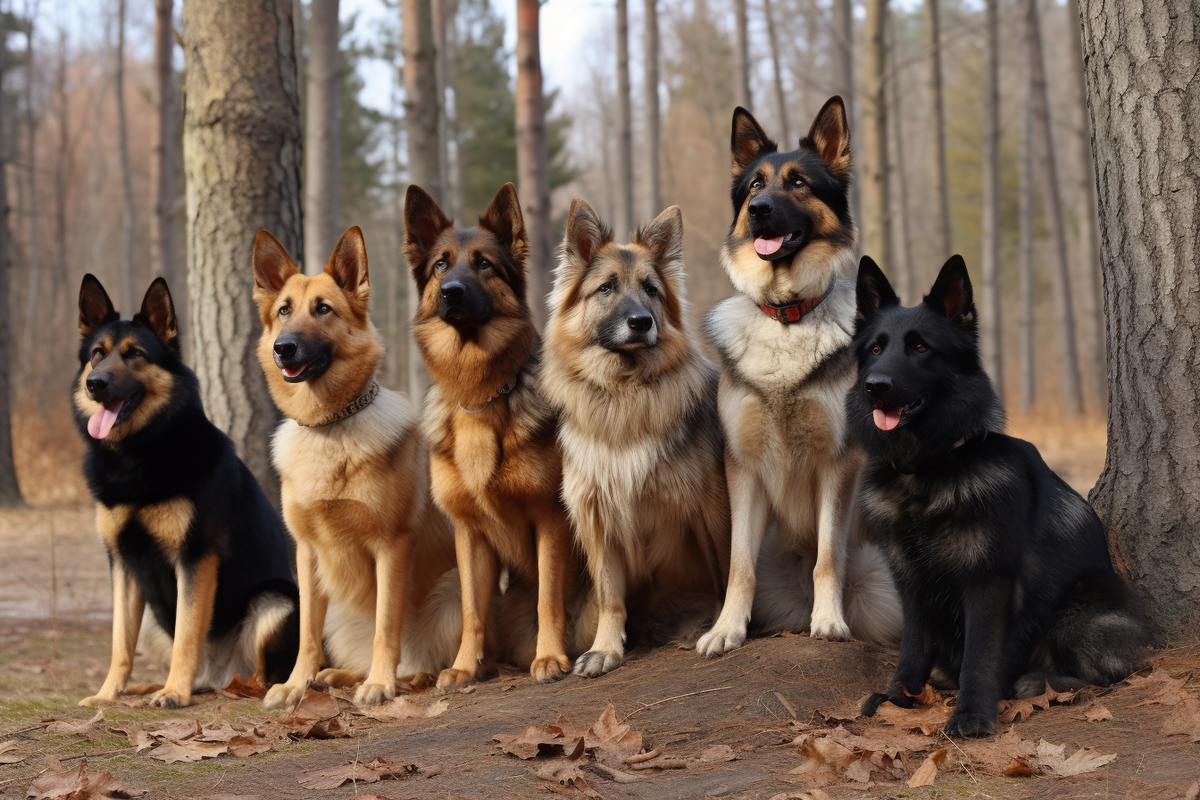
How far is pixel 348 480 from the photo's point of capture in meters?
4.41

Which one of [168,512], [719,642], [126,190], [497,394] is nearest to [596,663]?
[719,642]

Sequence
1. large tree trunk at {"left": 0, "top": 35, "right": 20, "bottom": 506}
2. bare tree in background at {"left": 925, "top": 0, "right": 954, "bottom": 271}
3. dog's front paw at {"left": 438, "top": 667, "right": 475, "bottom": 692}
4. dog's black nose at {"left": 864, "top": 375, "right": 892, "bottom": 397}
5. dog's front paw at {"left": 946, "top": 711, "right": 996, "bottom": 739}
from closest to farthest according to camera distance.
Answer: dog's front paw at {"left": 946, "top": 711, "right": 996, "bottom": 739}, dog's black nose at {"left": 864, "top": 375, "right": 892, "bottom": 397}, dog's front paw at {"left": 438, "top": 667, "right": 475, "bottom": 692}, large tree trunk at {"left": 0, "top": 35, "right": 20, "bottom": 506}, bare tree in background at {"left": 925, "top": 0, "right": 954, "bottom": 271}

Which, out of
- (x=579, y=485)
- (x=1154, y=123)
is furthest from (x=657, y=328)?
(x=1154, y=123)

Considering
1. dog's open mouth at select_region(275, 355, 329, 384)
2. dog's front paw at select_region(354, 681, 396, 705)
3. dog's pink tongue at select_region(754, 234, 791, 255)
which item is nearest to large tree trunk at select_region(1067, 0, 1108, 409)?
dog's pink tongue at select_region(754, 234, 791, 255)

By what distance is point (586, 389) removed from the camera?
4.45 m

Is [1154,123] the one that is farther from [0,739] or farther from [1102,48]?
[0,739]

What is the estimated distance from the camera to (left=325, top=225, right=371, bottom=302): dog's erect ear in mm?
4621

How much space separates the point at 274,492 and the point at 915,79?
33.5 metres

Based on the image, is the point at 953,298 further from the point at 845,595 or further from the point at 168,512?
the point at 168,512

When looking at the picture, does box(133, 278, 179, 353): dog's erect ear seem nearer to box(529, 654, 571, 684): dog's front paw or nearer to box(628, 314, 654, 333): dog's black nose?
box(628, 314, 654, 333): dog's black nose

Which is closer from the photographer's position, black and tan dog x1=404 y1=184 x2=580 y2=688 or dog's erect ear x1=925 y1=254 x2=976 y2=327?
dog's erect ear x1=925 y1=254 x2=976 y2=327

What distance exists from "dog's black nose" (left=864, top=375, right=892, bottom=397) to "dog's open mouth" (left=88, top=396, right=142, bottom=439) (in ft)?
11.4

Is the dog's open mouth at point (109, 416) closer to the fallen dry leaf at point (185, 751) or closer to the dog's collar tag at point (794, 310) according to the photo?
the fallen dry leaf at point (185, 751)

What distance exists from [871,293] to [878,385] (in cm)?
60
